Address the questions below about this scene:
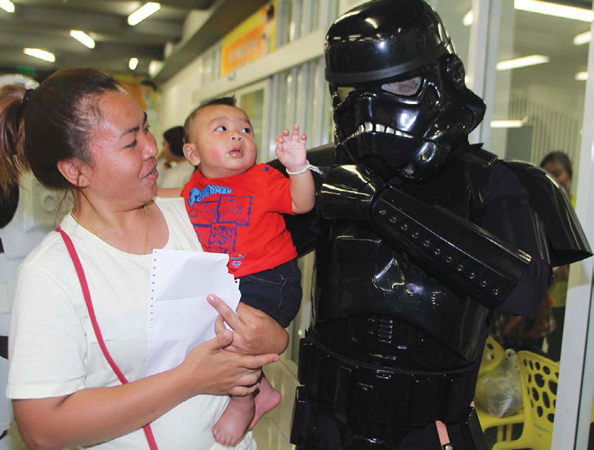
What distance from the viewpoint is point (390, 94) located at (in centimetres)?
125

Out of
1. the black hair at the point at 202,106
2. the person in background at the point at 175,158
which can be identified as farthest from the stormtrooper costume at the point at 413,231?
the person in background at the point at 175,158

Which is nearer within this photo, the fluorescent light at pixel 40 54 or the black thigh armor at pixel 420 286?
the black thigh armor at pixel 420 286

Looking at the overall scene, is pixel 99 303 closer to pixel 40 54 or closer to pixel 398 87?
pixel 398 87

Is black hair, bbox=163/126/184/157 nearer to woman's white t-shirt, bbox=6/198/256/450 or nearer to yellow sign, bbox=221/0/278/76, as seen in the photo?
yellow sign, bbox=221/0/278/76

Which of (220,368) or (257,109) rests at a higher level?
(257,109)

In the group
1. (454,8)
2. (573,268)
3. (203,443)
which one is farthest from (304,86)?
(203,443)

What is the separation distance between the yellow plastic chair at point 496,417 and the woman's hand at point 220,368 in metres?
1.66

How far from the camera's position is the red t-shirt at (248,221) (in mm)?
1436

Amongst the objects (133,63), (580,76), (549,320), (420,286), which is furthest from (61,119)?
(133,63)

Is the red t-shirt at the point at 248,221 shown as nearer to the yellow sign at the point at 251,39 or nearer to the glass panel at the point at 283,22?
the glass panel at the point at 283,22

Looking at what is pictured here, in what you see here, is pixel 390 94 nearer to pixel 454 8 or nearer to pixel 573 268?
pixel 573 268

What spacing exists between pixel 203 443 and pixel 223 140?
2.61 ft

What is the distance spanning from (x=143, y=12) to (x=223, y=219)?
6675 mm

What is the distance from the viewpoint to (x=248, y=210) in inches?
56.9
